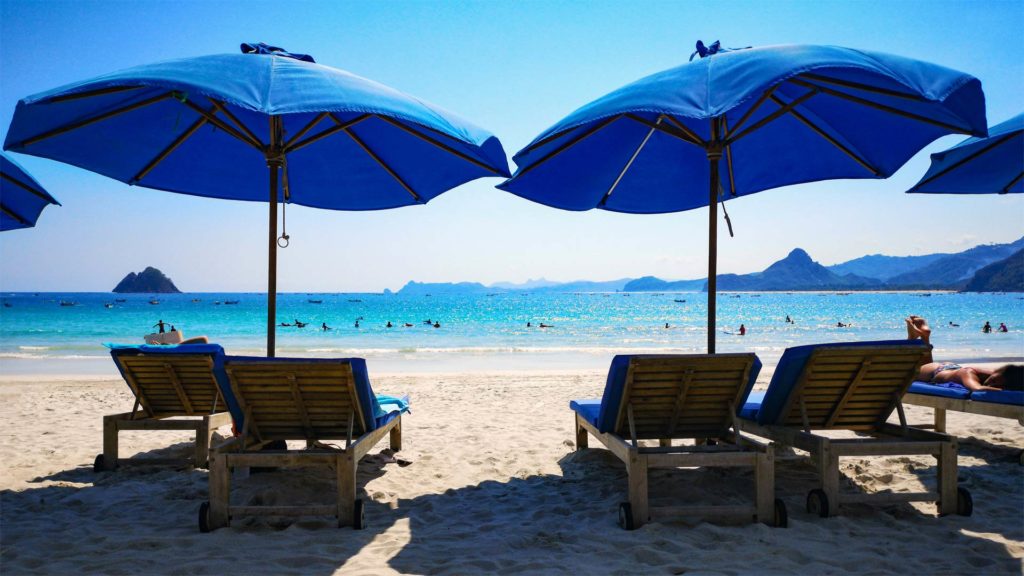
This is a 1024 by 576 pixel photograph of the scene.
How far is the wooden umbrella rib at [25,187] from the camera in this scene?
4266 millimetres

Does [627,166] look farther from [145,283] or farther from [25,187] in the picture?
[145,283]

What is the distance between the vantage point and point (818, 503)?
3.51 meters

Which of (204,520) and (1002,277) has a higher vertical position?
(1002,277)

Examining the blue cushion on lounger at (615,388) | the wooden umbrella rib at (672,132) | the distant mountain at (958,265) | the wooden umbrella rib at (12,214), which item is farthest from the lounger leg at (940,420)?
the distant mountain at (958,265)

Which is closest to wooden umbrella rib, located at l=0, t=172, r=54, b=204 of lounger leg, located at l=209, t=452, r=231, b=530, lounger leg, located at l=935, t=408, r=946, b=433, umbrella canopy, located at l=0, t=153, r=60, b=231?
umbrella canopy, located at l=0, t=153, r=60, b=231

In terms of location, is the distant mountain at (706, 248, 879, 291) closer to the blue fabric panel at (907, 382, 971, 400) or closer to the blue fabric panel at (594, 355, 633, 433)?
the blue fabric panel at (907, 382, 971, 400)

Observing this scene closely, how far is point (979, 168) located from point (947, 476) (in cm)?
326

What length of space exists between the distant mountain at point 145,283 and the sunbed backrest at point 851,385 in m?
155

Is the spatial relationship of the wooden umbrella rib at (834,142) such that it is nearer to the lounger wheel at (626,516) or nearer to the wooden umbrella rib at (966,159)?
the wooden umbrella rib at (966,159)

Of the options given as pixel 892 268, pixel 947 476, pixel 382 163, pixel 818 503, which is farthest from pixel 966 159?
pixel 892 268

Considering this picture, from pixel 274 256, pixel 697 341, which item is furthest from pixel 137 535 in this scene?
pixel 697 341

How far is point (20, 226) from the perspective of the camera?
5.19 metres

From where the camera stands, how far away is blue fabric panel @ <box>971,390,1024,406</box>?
446 centimetres

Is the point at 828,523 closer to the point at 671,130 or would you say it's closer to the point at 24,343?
the point at 671,130
